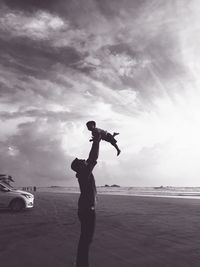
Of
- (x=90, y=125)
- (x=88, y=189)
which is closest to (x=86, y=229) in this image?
(x=88, y=189)

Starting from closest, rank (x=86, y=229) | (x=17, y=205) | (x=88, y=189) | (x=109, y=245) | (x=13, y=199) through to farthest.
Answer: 1. (x=86, y=229)
2. (x=88, y=189)
3. (x=109, y=245)
4. (x=17, y=205)
5. (x=13, y=199)

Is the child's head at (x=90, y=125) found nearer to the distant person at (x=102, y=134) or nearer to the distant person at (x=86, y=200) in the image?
the distant person at (x=102, y=134)

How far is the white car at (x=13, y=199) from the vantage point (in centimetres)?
1883

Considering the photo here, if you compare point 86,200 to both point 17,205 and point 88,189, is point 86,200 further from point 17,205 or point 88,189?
point 17,205

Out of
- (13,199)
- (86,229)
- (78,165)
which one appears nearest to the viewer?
(86,229)

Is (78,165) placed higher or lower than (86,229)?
higher

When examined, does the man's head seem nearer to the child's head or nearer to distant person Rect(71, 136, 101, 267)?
distant person Rect(71, 136, 101, 267)

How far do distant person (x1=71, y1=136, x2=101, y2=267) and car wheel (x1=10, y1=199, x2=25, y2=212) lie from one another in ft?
48.9

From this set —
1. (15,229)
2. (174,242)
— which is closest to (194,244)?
(174,242)

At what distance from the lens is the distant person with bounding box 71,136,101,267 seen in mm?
4613

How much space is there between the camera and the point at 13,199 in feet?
62.4

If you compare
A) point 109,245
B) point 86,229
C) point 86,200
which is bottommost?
point 109,245

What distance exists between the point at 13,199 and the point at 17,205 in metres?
0.43

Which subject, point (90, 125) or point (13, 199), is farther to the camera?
point (13, 199)
